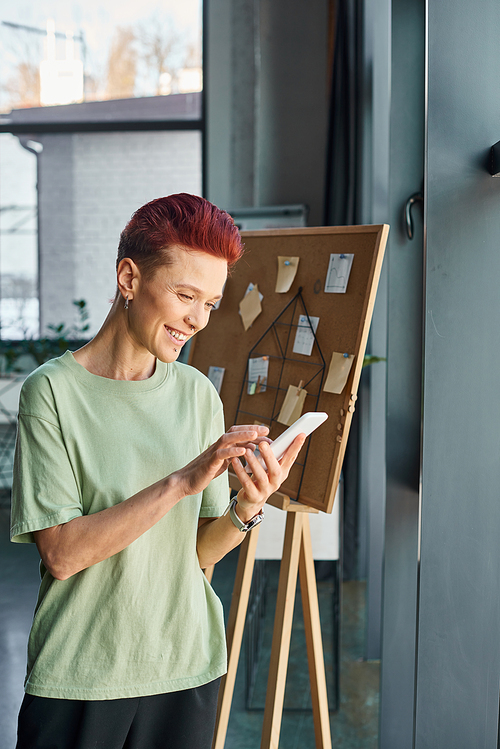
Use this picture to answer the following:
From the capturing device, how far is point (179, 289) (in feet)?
3.17

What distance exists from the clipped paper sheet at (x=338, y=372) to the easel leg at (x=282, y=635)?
34 centimetres

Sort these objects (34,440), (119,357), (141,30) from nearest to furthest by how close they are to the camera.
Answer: (34,440)
(119,357)
(141,30)

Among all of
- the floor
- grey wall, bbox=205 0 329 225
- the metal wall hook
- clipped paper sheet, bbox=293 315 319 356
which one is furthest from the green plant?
clipped paper sheet, bbox=293 315 319 356

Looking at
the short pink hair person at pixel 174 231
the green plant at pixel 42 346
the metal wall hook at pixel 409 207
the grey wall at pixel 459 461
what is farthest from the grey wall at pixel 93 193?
the short pink hair person at pixel 174 231

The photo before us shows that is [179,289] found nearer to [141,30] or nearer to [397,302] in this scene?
[397,302]

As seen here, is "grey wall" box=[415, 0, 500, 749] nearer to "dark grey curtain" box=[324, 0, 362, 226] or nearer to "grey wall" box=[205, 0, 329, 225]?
"dark grey curtain" box=[324, 0, 362, 226]

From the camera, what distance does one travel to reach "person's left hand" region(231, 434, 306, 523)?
0.94 metres

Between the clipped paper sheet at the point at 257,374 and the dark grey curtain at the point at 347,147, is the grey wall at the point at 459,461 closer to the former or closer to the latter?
the clipped paper sheet at the point at 257,374

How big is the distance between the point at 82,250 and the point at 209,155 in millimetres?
1221

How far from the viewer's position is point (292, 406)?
1547mm

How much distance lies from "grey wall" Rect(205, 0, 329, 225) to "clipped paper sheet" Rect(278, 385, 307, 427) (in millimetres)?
2642

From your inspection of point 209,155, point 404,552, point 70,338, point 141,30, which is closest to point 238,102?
point 209,155

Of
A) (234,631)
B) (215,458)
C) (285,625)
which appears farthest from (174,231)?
(234,631)

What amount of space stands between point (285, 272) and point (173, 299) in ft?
2.44
